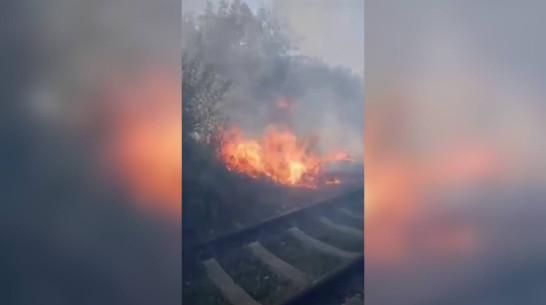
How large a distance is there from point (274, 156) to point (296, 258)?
1.34ft

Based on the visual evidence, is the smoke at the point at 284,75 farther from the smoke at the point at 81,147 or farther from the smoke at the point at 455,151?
the smoke at the point at 81,147

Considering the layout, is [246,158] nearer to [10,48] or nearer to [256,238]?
[256,238]

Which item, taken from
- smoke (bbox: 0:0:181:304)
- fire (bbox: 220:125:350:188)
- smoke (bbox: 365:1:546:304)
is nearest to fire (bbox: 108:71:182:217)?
smoke (bbox: 0:0:181:304)

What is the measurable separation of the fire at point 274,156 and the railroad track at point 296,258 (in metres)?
0.13

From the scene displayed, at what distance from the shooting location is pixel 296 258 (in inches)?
76.7

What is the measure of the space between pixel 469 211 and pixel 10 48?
1.89 meters

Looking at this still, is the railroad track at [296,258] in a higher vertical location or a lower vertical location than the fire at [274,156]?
lower

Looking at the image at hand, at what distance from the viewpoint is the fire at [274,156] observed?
76.1 inches

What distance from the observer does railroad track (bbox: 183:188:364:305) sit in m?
1.93

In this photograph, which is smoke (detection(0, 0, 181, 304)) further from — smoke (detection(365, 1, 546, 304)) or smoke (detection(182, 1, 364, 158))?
smoke (detection(365, 1, 546, 304))

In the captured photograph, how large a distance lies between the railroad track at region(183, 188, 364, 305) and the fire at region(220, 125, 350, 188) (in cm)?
13

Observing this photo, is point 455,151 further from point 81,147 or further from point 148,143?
→ point 81,147

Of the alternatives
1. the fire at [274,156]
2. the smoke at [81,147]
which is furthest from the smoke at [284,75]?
the smoke at [81,147]

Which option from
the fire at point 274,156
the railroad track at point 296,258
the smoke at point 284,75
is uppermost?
the smoke at point 284,75
